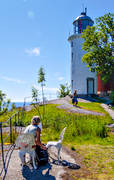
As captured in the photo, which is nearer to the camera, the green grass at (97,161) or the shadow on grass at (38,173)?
the shadow on grass at (38,173)

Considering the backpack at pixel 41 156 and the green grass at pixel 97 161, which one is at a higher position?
the backpack at pixel 41 156

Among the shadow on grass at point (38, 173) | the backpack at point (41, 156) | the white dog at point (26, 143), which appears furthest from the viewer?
the backpack at point (41, 156)

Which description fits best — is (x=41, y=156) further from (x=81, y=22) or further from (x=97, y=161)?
(x=81, y=22)

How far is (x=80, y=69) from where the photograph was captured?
32375 mm

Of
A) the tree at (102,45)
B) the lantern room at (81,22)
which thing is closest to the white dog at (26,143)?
the tree at (102,45)

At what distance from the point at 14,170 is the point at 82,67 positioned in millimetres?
28197

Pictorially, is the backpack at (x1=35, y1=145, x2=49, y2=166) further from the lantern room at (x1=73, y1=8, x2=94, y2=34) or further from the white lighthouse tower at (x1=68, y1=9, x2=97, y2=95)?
the lantern room at (x1=73, y1=8, x2=94, y2=34)

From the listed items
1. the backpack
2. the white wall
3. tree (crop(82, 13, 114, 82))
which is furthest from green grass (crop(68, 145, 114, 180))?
the white wall

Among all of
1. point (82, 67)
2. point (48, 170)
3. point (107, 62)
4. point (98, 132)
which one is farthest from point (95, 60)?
point (48, 170)

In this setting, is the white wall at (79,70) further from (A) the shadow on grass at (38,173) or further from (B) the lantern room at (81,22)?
(A) the shadow on grass at (38,173)

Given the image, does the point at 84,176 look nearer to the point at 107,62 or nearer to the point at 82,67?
the point at 107,62

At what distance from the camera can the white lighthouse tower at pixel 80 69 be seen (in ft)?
106

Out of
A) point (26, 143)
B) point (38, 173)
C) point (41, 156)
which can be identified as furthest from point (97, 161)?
point (26, 143)

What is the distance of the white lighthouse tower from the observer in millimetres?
32219
